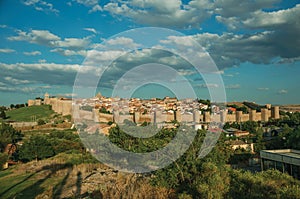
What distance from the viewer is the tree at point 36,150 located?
16.2 metres

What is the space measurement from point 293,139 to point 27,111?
49515mm

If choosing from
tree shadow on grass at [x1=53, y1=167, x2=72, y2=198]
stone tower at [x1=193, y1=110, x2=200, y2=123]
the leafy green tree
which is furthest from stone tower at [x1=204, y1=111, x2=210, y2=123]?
tree shadow on grass at [x1=53, y1=167, x2=72, y2=198]

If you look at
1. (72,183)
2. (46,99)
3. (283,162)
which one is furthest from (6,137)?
(46,99)

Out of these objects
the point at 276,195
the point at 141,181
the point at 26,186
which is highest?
the point at 276,195

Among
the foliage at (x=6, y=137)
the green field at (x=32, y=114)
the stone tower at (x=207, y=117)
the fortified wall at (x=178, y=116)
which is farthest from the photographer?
the green field at (x=32, y=114)

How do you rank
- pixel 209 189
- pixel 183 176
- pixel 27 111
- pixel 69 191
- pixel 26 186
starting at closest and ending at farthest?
1. pixel 209 189
2. pixel 183 176
3. pixel 69 191
4. pixel 26 186
5. pixel 27 111

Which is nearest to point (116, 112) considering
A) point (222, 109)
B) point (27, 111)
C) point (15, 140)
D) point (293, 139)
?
point (222, 109)

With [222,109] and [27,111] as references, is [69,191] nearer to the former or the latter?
[222,109]

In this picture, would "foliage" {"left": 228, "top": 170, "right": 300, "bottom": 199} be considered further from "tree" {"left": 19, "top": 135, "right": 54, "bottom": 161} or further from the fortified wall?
the fortified wall

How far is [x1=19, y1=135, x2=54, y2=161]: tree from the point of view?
16.2m

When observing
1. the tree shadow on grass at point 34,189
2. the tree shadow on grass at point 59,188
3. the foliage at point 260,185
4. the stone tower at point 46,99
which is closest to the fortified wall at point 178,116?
the tree shadow on grass at point 34,189

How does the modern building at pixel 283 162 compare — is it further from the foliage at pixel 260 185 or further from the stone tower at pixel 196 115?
the stone tower at pixel 196 115

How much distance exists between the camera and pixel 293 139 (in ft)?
43.5

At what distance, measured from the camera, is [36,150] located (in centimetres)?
1630
